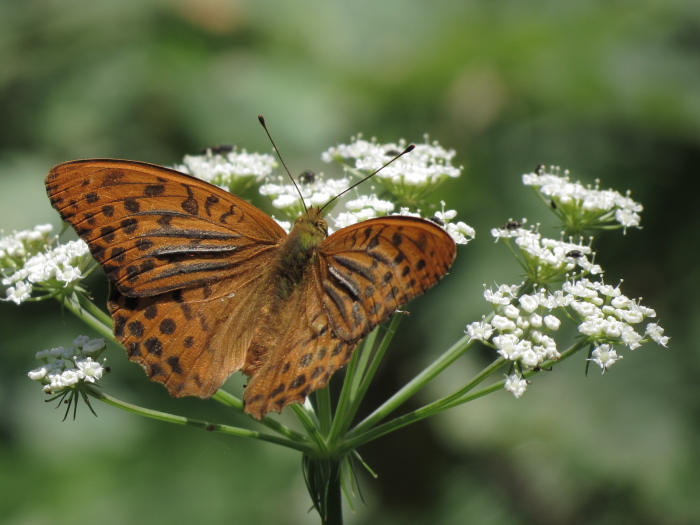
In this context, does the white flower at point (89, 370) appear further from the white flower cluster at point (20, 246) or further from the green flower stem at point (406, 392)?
the green flower stem at point (406, 392)

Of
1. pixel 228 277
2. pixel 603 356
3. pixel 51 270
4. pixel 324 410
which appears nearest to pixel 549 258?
pixel 603 356

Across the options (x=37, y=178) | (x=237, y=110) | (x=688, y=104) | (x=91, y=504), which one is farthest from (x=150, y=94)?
(x=688, y=104)

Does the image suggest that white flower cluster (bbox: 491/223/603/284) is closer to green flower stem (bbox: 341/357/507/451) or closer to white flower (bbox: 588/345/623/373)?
white flower (bbox: 588/345/623/373)

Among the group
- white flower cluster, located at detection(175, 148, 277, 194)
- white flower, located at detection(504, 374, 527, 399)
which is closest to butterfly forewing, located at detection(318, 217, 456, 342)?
white flower, located at detection(504, 374, 527, 399)

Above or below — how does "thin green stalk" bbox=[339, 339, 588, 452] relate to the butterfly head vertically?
below

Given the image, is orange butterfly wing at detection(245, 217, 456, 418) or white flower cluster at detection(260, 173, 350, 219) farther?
white flower cluster at detection(260, 173, 350, 219)

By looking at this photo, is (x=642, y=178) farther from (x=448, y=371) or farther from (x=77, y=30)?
(x=77, y=30)
